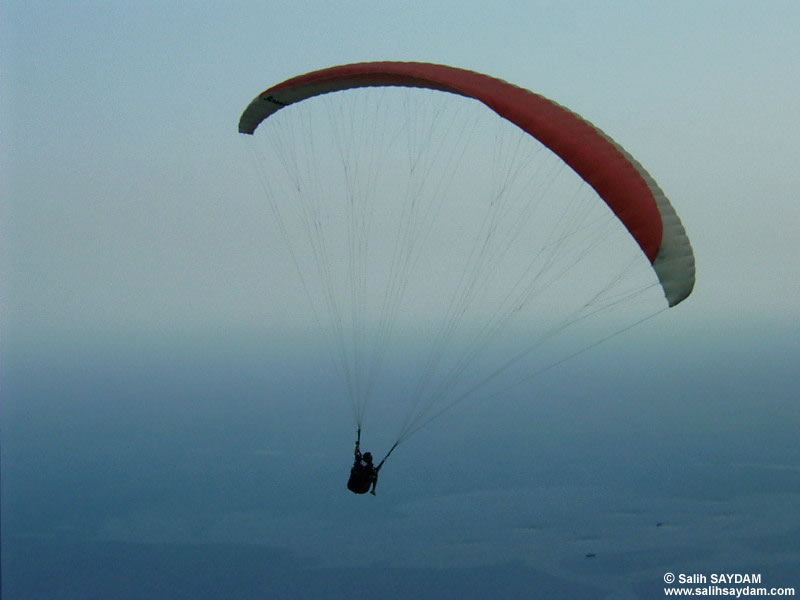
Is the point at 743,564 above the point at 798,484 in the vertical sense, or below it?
below

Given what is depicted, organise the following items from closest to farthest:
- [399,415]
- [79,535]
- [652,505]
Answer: [79,535], [652,505], [399,415]

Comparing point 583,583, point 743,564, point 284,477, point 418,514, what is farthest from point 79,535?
point 743,564

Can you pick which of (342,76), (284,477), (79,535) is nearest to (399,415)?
(284,477)

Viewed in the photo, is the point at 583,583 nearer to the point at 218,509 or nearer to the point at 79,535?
the point at 218,509

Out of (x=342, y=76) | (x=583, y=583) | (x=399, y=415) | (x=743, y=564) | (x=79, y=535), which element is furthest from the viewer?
(x=399, y=415)

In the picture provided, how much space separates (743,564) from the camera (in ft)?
249

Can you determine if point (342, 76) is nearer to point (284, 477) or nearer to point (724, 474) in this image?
point (284, 477)

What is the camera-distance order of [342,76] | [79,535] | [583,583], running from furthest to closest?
1. [79,535]
2. [583,583]
3. [342,76]

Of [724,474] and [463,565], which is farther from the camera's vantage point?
[724,474]

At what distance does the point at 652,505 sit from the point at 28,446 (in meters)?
107

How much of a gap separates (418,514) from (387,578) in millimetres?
18481

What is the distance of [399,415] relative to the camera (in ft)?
573

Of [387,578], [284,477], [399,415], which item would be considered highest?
[399,415]

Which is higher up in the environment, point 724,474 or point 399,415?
point 399,415
